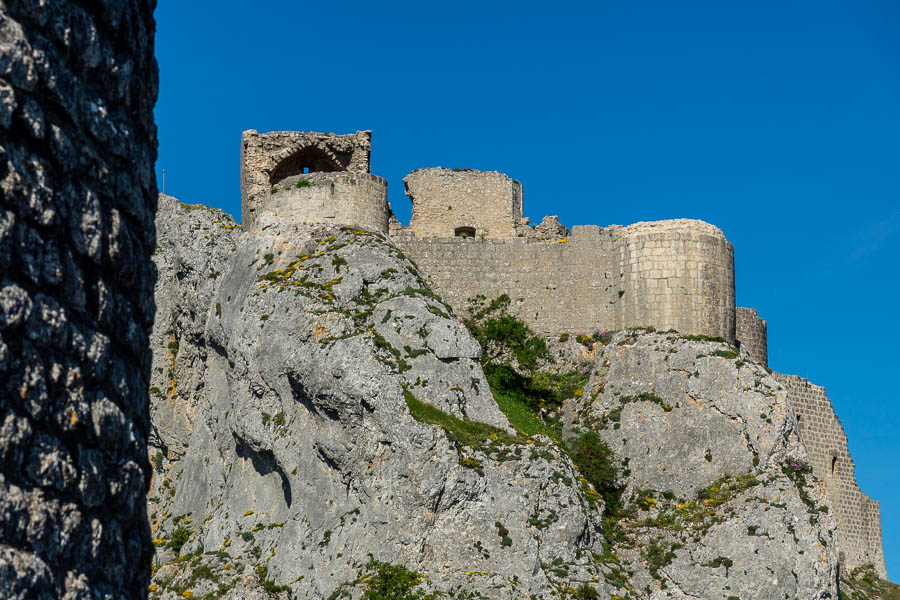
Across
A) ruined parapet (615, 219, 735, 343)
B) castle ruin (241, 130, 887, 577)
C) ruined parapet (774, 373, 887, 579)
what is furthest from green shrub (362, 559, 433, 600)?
ruined parapet (774, 373, 887, 579)

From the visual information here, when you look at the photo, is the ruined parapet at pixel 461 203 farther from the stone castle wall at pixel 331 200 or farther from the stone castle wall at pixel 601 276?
the stone castle wall at pixel 331 200

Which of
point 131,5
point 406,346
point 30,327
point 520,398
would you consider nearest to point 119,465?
point 30,327

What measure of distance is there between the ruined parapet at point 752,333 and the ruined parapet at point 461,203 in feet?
26.6

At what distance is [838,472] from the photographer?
42.2m

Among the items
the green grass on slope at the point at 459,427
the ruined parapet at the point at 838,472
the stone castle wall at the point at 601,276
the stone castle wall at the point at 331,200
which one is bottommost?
the green grass on slope at the point at 459,427

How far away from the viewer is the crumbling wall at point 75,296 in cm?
793

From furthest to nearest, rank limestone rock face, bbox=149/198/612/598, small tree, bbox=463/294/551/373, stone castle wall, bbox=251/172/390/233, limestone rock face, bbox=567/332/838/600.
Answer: stone castle wall, bbox=251/172/390/233, small tree, bbox=463/294/551/373, limestone rock face, bbox=567/332/838/600, limestone rock face, bbox=149/198/612/598

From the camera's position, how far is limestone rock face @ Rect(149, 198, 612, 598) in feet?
95.5

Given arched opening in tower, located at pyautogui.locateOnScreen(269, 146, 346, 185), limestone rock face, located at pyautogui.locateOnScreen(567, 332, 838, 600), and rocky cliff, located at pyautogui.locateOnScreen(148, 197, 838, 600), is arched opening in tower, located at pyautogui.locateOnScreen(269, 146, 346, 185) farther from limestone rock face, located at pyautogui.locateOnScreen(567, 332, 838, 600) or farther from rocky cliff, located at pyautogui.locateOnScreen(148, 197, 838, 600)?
limestone rock face, located at pyautogui.locateOnScreen(567, 332, 838, 600)

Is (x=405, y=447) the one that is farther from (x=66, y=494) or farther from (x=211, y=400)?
(x=66, y=494)

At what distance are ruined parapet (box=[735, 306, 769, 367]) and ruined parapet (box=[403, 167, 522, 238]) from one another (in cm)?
811

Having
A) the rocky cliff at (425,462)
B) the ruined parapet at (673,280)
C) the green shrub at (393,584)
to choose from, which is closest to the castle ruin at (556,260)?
the ruined parapet at (673,280)

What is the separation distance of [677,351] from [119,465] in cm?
2797

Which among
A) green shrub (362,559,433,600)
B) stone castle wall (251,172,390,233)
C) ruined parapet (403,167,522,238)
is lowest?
green shrub (362,559,433,600)
